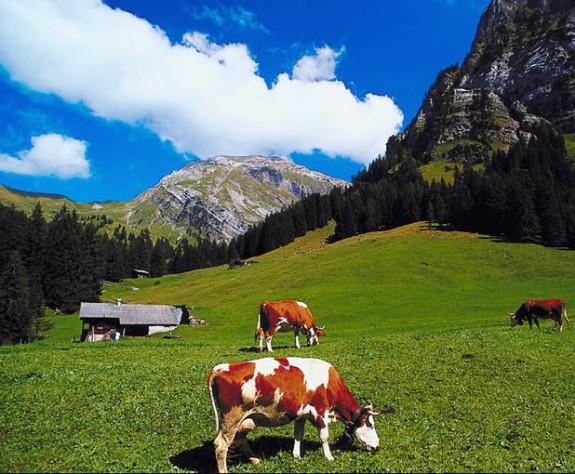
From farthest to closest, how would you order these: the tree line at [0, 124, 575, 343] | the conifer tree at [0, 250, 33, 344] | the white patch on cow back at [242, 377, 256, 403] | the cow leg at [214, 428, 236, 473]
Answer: the tree line at [0, 124, 575, 343], the conifer tree at [0, 250, 33, 344], the white patch on cow back at [242, 377, 256, 403], the cow leg at [214, 428, 236, 473]

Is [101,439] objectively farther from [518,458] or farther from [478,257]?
[478,257]

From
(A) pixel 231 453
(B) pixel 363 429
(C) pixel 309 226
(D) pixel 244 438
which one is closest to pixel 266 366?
(D) pixel 244 438

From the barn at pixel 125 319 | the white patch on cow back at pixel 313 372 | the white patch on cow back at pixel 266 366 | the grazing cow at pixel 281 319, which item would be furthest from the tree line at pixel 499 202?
the white patch on cow back at pixel 266 366

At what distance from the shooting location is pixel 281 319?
26609 mm

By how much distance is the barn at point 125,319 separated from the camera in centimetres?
6225

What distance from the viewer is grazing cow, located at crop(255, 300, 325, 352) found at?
26.3 metres

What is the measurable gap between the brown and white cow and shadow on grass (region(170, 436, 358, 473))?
49cm

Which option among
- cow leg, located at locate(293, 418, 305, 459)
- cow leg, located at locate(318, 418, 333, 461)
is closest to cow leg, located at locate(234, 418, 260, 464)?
cow leg, located at locate(293, 418, 305, 459)

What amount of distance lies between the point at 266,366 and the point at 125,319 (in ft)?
196

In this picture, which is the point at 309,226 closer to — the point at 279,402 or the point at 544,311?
the point at 544,311

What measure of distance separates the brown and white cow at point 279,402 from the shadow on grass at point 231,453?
49 centimetres

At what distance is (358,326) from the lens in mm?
49875

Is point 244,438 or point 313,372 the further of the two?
point 313,372

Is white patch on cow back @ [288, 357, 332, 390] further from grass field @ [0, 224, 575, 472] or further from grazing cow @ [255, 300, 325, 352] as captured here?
grazing cow @ [255, 300, 325, 352]
